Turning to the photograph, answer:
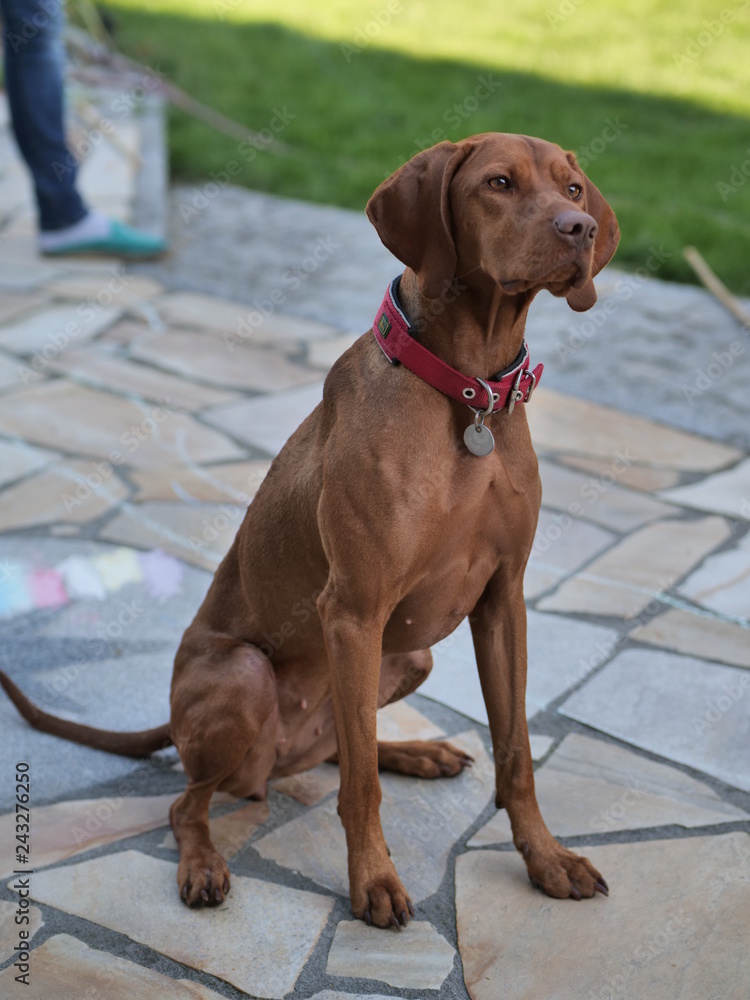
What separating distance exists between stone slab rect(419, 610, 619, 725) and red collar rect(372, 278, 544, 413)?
1.11m

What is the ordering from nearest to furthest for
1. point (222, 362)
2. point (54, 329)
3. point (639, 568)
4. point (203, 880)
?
1. point (203, 880)
2. point (639, 568)
3. point (222, 362)
4. point (54, 329)

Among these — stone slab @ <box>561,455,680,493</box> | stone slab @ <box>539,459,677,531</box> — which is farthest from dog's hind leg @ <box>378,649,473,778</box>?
stone slab @ <box>561,455,680,493</box>

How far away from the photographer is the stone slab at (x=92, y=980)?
6.75ft

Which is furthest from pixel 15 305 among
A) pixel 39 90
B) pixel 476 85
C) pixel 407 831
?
pixel 476 85

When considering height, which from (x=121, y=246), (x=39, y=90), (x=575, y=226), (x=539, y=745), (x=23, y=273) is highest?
(x=575, y=226)

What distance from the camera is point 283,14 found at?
13.4 m

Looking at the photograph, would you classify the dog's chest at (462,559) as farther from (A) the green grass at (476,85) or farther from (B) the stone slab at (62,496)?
(A) the green grass at (476,85)

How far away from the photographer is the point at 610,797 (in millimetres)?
2666

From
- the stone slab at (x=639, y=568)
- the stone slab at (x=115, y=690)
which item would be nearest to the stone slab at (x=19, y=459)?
the stone slab at (x=115, y=690)

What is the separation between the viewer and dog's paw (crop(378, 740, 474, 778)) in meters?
2.73

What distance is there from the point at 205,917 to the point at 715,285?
4770mm

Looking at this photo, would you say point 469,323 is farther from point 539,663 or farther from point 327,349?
point 327,349

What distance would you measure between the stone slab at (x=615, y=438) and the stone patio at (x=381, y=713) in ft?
0.05

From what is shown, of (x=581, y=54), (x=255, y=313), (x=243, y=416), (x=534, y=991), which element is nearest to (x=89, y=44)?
(x=581, y=54)
